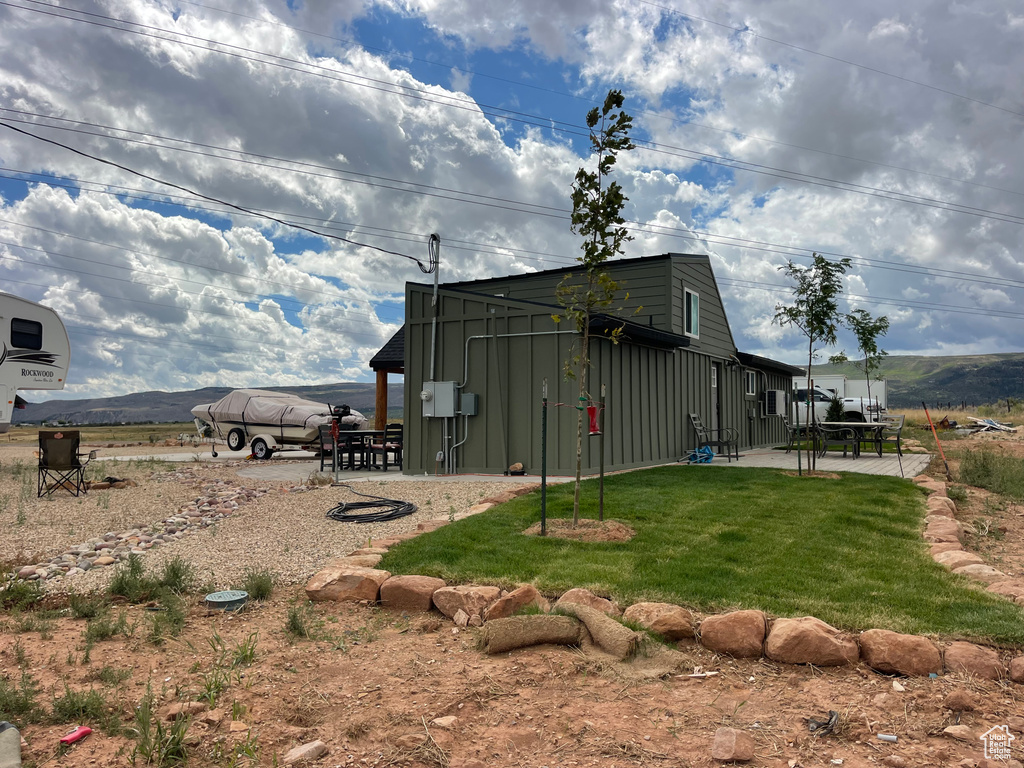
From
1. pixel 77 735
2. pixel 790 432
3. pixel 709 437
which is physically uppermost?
pixel 790 432

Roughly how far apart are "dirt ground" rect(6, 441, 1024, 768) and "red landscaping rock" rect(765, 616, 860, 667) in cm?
6

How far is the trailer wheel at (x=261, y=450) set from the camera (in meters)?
17.4

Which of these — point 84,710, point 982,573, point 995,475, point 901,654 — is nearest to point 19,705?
point 84,710

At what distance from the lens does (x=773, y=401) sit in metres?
19.8

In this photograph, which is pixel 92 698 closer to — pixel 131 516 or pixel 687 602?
pixel 687 602

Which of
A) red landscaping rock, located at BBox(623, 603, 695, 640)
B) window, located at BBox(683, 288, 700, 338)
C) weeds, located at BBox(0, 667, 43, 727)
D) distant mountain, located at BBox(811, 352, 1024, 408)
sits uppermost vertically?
distant mountain, located at BBox(811, 352, 1024, 408)

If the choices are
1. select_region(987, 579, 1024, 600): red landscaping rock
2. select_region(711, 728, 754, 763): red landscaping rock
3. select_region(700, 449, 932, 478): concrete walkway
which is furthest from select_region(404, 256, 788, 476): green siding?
select_region(711, 728, 754, 763): red landscaping rock

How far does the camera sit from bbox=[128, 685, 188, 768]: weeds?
2.38m

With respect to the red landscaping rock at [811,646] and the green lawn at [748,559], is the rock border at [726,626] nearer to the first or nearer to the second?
the red landscaping rock at [811,646]

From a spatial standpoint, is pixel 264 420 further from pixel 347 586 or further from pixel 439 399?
pixel 347 586

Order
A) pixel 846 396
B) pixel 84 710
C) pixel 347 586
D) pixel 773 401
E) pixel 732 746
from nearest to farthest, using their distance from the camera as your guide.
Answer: pixel 732 746
pixel 84 710
pixel 347 586
pixel 773 401
pixel 846 396

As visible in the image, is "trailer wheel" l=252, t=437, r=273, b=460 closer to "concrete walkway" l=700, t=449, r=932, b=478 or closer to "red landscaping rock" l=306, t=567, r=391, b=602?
"concrete walkway" l=700, t=449, r=932, b=478

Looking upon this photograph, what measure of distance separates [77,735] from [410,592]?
6.45 feet

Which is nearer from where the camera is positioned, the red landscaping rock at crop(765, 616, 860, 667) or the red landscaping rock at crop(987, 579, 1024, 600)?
the red landscaping rock at crop(765, 616, 860, 667)
